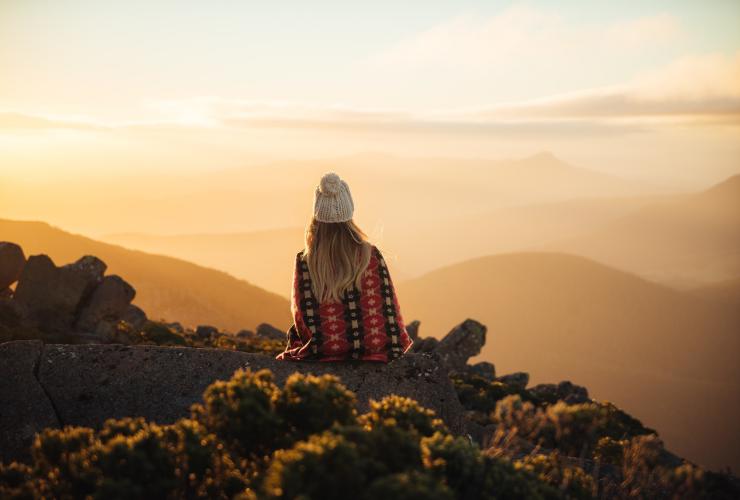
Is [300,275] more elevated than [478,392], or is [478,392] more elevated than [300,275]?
[300,275]

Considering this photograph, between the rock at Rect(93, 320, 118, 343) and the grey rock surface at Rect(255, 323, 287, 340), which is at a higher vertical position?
the rock at Rect(93, 320, 118, 343)

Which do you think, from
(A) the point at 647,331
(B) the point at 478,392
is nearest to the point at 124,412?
(B) the point at 478,392

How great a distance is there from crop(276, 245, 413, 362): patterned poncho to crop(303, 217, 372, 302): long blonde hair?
0.54ft

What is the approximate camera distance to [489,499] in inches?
196

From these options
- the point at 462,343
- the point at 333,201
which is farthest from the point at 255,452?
the point at 462,343

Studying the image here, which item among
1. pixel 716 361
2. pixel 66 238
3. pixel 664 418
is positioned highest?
pixel 66 238

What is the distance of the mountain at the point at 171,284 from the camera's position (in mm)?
82438

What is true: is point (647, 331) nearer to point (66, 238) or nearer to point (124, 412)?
point (66, 238)

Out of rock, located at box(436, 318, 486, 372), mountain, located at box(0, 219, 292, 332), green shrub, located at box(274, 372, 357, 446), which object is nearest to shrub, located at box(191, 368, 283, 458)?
green shrub, located at box(274, 372, 357, 446)

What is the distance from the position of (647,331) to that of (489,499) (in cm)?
21456

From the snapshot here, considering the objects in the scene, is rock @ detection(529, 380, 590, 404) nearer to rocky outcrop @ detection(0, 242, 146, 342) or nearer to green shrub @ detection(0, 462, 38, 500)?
rocky outcrop @ detection(0, 242, 146, 342)

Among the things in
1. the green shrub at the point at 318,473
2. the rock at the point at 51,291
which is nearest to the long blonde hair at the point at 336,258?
the green shrub at the point at 318,473

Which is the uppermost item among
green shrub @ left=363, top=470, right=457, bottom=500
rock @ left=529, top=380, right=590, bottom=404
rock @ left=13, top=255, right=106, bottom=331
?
rock @ left=13, top=255, right=106, bottom=331

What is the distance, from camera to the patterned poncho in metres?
7.98
